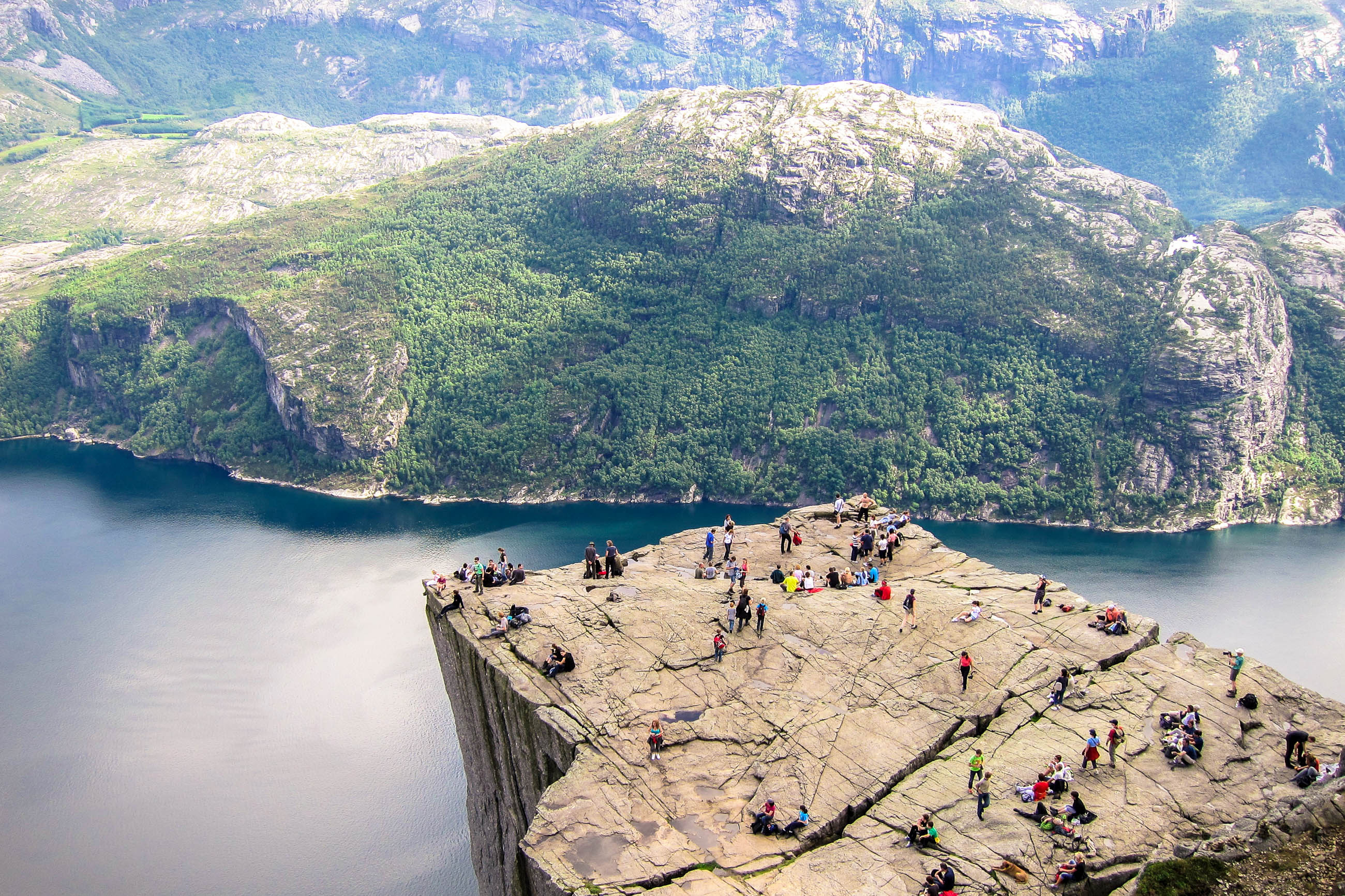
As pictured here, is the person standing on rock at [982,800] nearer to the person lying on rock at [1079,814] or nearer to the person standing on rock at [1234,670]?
the person lying on rock at [1079,814]

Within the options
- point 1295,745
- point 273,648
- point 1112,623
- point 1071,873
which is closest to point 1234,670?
point 1112,623

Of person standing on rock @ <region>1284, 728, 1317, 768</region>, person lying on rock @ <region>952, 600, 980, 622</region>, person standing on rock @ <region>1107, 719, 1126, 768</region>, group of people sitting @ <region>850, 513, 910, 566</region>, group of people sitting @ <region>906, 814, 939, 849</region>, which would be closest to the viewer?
group of people sitting @ <region>906, 814, 939, 849</region>

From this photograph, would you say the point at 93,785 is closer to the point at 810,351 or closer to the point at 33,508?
the point at 33,508

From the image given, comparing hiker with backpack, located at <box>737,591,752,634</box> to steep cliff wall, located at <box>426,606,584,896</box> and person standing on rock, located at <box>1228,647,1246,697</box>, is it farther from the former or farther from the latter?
person standing on rock, located at <box>1228,647,1246,697</box>

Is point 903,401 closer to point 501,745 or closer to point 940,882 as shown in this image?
point 501,745

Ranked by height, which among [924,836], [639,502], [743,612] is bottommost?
[639,502]

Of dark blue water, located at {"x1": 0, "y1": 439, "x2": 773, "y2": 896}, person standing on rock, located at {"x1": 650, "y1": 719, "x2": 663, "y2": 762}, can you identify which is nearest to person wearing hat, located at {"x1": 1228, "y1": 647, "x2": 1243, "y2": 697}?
person standing on rock, located at {"x1": 650, "y1": 719, "x2": 663, "y2": 762}
